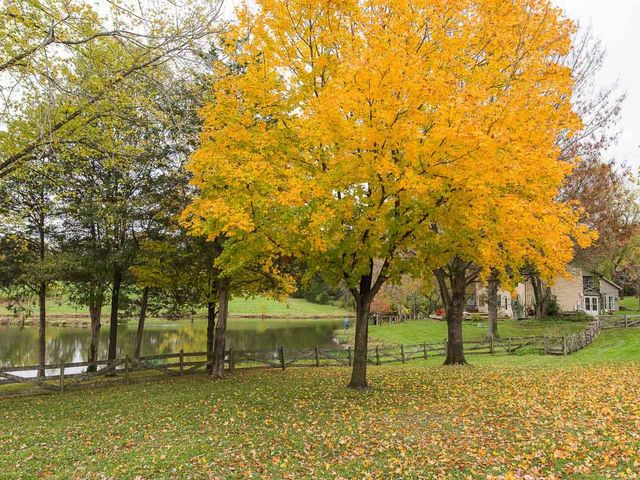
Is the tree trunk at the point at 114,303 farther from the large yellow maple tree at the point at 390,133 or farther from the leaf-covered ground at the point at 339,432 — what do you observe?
the large yellow maple tree at the point at 390,133

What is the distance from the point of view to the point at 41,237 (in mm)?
19188

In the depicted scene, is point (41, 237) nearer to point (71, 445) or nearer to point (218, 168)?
point (218, 168)

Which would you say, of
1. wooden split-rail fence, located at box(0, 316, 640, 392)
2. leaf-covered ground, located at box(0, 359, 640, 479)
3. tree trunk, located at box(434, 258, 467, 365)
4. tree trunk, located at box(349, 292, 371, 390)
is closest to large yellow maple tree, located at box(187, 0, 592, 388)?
tree trunk, located at box(349, 292, 371, 390)

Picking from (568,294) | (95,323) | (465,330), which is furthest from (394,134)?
(568,294)

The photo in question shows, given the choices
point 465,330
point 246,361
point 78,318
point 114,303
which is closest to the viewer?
point 114,303

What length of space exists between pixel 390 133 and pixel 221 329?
36.8ft

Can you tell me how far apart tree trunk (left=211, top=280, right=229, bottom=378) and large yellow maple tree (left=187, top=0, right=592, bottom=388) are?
19.2ft

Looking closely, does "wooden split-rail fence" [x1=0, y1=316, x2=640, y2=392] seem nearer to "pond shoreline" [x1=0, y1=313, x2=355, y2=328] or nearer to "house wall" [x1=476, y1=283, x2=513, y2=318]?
"house wall" [x1=476, y1=283, x2=513, y2=318]

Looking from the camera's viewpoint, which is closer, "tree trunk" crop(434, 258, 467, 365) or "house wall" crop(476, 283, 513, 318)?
"tree trunk" crop(434, 258, 467, 365)

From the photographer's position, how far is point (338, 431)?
8.95m

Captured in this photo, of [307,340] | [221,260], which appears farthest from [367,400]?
[307,340]

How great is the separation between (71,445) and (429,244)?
29.2ft

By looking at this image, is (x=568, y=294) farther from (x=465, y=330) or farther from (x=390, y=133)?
(x=390, y=133)

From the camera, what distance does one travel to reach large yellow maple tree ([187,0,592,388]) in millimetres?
9609
